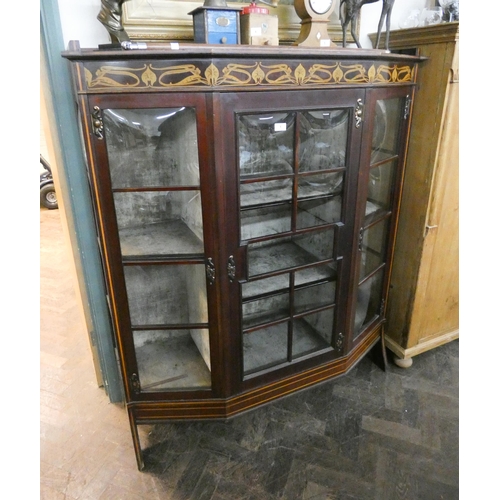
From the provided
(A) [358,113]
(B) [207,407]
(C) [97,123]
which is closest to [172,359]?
(B) [207,407]

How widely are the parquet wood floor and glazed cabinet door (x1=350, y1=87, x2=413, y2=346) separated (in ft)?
1.27

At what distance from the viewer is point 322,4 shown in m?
1.44

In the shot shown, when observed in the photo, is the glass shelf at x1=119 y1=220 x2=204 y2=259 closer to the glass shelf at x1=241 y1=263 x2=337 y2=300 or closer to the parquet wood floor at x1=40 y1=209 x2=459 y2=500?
the glass shelf at x1=241 y1=263 x2=337 y2=300

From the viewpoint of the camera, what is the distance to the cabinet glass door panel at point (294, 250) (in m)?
1.56

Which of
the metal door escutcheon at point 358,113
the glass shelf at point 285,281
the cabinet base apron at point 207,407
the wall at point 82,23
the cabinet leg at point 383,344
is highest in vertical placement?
the wall at point 82,23

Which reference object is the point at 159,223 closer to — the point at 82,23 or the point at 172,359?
the point at 172,359

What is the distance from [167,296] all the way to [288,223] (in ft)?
1.75

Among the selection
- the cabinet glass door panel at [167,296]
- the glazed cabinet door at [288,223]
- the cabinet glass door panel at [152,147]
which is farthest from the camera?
the cabinet glass door panel at [167,296]

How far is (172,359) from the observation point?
165 cm

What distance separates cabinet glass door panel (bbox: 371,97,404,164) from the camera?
157 cm

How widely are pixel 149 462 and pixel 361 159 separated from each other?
150cm

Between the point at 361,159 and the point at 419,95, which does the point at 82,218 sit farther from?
the point at 419,95

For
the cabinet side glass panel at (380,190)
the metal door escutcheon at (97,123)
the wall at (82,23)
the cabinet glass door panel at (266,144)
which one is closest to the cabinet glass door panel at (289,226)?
the cabinet glass door panel at (266,144)

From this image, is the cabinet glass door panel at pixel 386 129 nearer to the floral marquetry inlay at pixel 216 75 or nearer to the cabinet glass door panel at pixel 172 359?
the floral marquetry inlay at pixel 216 75
